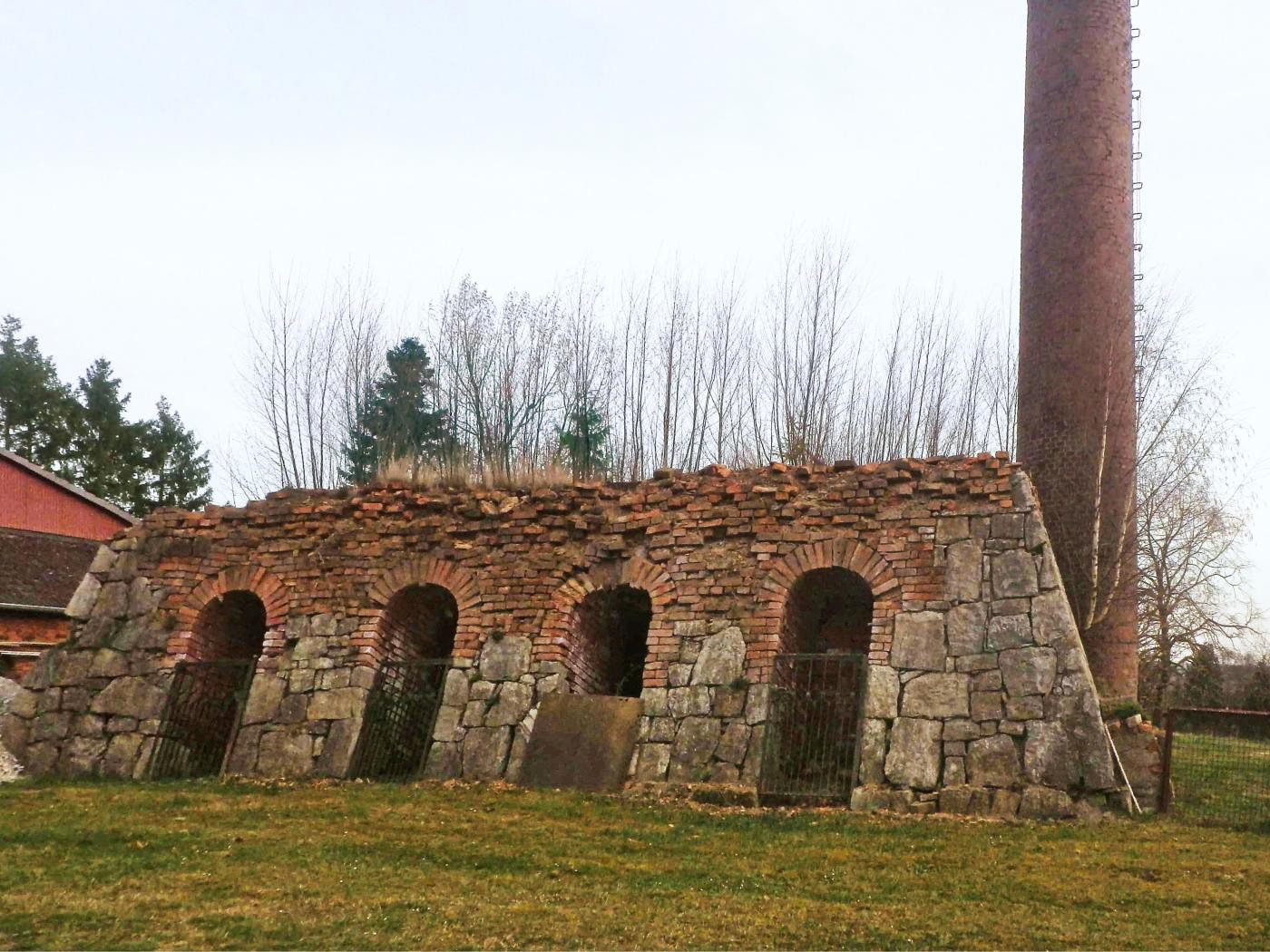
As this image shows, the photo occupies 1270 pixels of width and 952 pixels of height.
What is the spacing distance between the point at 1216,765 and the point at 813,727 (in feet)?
11.7

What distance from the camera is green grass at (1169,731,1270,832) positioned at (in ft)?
33.4

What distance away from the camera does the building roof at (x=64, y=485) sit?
84.0 feet

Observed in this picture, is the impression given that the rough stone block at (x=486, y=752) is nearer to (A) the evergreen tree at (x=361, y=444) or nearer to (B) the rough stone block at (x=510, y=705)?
(B) the rough stone block at (x=510, y=705)

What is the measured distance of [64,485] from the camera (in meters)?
26.5

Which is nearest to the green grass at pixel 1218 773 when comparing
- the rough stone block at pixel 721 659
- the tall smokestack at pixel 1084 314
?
the tall smokestack at pixel 1084 314

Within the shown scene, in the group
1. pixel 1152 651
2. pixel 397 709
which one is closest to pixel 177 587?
pixel 397 709

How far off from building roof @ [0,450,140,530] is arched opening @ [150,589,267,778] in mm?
12600

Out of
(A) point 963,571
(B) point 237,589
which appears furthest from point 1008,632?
(B) point 237,589

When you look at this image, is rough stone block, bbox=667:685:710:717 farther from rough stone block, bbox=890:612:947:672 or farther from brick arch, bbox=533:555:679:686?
rough stone block, bbox=890:612:947:672

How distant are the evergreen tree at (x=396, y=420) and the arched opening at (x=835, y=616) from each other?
12.9 m

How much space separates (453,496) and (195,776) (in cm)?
403

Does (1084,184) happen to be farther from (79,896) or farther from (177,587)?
(79,896)

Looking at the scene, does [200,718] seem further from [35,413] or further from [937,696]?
[35,413]

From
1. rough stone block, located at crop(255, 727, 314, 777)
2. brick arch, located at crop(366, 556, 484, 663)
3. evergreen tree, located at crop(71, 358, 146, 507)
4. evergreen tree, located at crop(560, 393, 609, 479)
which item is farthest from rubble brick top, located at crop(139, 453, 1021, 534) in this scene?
evergreen tree, located at crop(71, 358, 146, 507)
